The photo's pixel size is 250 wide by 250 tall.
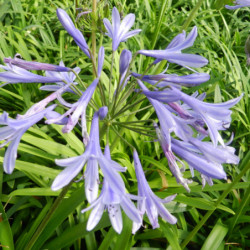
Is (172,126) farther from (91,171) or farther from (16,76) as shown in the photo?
(16,76)

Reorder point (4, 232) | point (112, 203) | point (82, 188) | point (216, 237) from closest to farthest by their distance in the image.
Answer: point (112, 203) < point (82, 188) < point (4, 232) < point (216, 237)

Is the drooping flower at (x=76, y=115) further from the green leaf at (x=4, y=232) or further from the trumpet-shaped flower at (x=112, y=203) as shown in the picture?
the green leaf at (x=4, y=232)

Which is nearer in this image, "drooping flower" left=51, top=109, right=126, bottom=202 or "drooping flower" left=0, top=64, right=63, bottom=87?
"drooping flower" left=51, top=109, right=126, bottom=202

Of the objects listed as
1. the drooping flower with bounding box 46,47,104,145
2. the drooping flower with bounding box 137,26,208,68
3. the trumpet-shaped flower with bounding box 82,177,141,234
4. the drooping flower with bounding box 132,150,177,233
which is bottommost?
the drooping flower with bounding box 132,150,177,233

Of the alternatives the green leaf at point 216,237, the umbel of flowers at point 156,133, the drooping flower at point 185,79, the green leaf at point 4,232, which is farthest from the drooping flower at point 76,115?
the green leaf at point 216,237

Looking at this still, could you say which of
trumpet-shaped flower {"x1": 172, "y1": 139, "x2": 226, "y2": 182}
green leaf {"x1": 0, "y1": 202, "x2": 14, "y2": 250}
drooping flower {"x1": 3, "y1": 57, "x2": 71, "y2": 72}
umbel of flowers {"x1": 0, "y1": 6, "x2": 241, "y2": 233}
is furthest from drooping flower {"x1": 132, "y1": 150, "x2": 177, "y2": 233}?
green leaf {"x1": 0, "y1": 202, "x2": 14, "y2": 250}

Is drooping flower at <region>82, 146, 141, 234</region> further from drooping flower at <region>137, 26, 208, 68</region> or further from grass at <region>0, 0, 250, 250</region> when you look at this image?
drooping flower at <region>137, 26, 208, 68</region>

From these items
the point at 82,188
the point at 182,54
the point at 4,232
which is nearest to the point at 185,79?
the point at 182,54

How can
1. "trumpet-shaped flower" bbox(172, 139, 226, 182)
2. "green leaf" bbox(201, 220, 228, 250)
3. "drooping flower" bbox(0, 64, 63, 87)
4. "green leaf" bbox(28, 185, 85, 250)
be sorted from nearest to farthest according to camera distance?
"trumpet-shaped flower" bbox(172, 139, 226, 182)
"drooping flower" bbox(0, 64, 63, 87)
"green leaf" bbox(28, 185, 85, 250)
"green leaf" bbox(201, 220, 228, 250)

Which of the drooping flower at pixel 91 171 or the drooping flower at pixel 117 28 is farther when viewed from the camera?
the drooping flower at pixel 117 28

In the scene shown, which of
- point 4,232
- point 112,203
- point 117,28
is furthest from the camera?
point 4,232
